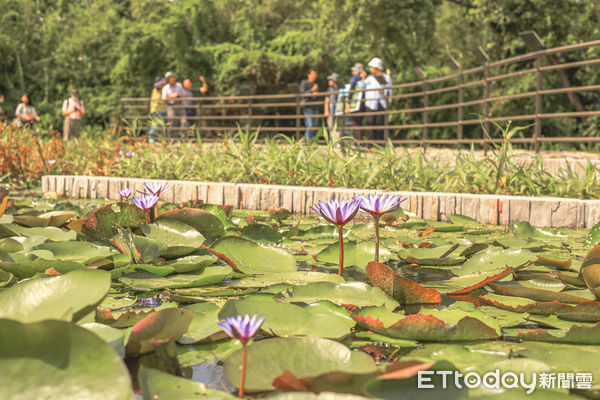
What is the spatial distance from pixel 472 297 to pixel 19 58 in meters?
→ 18.5

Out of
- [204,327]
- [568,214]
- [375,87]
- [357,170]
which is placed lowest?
[204,327]

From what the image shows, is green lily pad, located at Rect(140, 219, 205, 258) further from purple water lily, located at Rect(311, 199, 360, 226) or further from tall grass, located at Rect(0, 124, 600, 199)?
tall grass, located at Rect(0, 124, 600, 199)

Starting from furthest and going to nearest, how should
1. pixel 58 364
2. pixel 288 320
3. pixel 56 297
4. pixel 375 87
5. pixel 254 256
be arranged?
pixel 375 87, pixel 254 256, pixel 288 320, pixel 56 297, pixel 58 364

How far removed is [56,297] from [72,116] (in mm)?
9892

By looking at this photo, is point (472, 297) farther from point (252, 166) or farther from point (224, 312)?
point (252, 166)

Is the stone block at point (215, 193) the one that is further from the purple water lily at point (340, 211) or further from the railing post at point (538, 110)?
the railing post at point (538, 110)

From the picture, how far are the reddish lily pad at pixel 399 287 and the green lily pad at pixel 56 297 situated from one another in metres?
0.65

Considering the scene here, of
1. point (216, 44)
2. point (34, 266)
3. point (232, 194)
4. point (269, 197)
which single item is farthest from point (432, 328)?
point (216, 44)

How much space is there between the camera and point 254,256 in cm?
178

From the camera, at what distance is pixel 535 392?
835 millimetres

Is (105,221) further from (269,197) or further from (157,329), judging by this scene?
(269,197)

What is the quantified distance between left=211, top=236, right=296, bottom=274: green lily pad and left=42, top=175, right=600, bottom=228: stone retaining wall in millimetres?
1725

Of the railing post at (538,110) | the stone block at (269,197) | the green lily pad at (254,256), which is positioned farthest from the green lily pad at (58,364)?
the railing post at (538,110)

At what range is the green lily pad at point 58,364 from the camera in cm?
74
